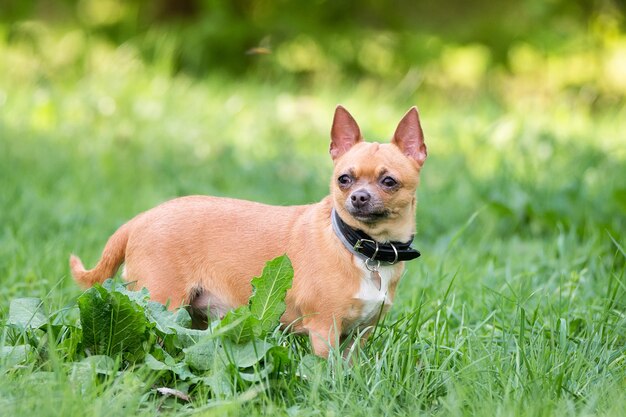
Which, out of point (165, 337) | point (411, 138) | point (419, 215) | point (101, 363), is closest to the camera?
point (101, 363)

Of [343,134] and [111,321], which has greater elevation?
[343,134]

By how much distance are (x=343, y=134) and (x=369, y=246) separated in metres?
0.59

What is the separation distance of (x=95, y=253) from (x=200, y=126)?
2.74 metres

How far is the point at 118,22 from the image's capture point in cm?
994

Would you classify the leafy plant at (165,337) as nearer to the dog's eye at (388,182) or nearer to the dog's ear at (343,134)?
the dog's eye at (388,182)

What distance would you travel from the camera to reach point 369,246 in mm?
3438

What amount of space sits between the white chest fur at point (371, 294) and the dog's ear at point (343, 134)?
0.58 m

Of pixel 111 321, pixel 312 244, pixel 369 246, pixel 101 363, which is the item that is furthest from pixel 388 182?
pixel 101 363

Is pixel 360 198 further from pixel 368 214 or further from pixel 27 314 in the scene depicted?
pixel 27 314

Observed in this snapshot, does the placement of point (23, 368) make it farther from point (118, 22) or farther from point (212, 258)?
point (118, 22)

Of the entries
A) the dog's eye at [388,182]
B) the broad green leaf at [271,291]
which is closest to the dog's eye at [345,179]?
the dog's eye at [388,182]

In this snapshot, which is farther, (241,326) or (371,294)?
(371,294)

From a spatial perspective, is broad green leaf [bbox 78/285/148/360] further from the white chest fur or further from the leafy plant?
the white chest fur

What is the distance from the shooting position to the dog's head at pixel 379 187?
3428 mm
